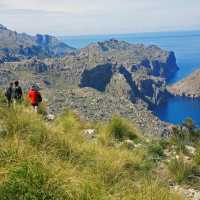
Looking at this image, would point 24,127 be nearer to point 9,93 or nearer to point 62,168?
point 62,168

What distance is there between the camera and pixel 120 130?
14.7 m

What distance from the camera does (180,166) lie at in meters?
10.5

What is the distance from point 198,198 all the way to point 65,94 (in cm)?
10756

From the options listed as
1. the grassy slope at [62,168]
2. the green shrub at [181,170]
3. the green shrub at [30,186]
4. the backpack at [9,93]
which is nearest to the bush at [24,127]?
the grassy slope at [62,168]

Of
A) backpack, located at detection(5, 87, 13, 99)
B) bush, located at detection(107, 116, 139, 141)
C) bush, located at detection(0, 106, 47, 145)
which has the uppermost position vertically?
Result: bush, located at detection(0, 106, 47, 145)

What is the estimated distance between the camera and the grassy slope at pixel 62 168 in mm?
6223

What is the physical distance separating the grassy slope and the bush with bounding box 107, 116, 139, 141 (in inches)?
83.3

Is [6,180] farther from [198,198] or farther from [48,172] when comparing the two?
[198,198]

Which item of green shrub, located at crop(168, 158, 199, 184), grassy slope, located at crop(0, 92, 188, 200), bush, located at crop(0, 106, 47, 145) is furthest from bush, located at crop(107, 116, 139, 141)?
bush, located at crop(0, 106, 47, 145)

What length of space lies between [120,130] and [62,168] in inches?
299

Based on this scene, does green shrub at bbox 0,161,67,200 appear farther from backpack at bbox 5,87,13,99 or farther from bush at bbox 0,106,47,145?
backpack at bbox 5,87,13,99

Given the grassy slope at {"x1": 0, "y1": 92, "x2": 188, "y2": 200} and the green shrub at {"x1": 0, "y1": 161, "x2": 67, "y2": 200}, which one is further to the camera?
the grassy slope at {"x1": 0, "y1": 92, "x2": 188, "y2": 200}

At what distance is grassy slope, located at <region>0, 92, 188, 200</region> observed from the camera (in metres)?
6.22

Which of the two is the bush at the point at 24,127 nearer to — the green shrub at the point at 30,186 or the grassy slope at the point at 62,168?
the grassy slope at the point at 62,168
